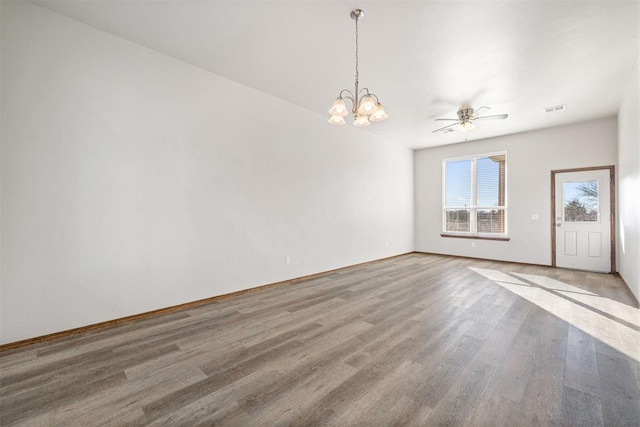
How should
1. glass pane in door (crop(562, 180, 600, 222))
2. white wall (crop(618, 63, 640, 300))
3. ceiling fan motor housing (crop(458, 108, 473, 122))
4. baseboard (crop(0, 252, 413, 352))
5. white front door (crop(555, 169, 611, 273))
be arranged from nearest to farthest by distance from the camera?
baseboard (crop(0, 252, 413, 352)) → white wall (crop(618, 63, 640, 300)) → ceiling fan motor housing (crop(458, 108, 473, 122)) → white front door (crop(555, 169, 611, 273)) → glass pane in door (crop(562, 180, 600, 222))

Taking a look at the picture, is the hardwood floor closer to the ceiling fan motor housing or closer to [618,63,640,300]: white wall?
[618,63,640,300]: white wall

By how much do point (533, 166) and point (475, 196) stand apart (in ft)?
4.70

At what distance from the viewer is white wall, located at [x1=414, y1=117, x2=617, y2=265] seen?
19.0 feet

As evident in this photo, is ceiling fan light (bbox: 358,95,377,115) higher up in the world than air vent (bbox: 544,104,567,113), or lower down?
lower down

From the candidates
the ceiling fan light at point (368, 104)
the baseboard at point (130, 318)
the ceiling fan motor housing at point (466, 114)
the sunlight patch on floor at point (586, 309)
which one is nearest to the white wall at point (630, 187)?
the sunlight patch on floor at point (586, 309)

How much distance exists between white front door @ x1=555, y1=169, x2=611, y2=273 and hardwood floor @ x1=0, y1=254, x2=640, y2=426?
94.6 inches

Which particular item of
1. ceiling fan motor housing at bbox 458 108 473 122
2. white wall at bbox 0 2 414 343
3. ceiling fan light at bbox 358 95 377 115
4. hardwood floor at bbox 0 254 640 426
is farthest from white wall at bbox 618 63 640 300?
white wall at bbox 0 2 414 343

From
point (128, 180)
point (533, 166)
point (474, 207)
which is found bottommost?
point (474, 207)

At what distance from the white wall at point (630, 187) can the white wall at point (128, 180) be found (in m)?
4.76

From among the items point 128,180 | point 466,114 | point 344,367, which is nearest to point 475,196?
point 466,114

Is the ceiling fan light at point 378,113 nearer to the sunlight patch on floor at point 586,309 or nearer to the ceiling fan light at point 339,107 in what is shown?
the ceiling fan light at point 339,107

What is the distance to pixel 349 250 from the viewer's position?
6.30m

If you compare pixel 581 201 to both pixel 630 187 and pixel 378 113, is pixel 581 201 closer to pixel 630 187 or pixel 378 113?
pixel 630 187

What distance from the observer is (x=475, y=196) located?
7.52m
